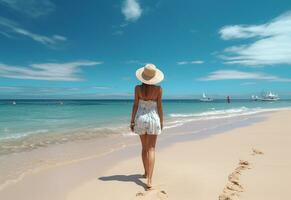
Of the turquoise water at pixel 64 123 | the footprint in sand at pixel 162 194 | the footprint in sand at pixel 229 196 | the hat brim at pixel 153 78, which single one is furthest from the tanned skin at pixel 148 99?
the turquoise water at pixel 64 123

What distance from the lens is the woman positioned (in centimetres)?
472

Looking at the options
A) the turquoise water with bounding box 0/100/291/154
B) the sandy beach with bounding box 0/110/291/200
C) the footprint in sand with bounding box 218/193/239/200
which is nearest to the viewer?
the footprint in sand with bounding box 218/193/239/200

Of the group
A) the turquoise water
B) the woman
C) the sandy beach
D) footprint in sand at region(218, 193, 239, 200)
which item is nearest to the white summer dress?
the woman

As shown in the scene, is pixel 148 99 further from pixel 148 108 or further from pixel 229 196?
pixel 229 196

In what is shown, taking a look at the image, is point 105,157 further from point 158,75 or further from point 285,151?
point 285,151

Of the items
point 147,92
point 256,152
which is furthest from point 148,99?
point 256,152

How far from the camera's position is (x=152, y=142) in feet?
16.0

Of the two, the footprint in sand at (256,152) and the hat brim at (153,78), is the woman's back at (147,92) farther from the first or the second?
the footprint in sand at (256,152)

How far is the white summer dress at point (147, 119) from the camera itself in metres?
4.75

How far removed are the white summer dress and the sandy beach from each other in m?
0.93

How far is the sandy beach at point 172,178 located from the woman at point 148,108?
54 centimetres

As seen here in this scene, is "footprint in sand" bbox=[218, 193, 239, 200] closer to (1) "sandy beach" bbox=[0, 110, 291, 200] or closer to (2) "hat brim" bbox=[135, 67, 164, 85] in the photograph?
(1) "sandy beach" bbox=[0, 110, 291, 200]

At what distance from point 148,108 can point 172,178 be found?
1402mm

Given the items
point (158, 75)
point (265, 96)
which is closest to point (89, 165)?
point (158, 75)
